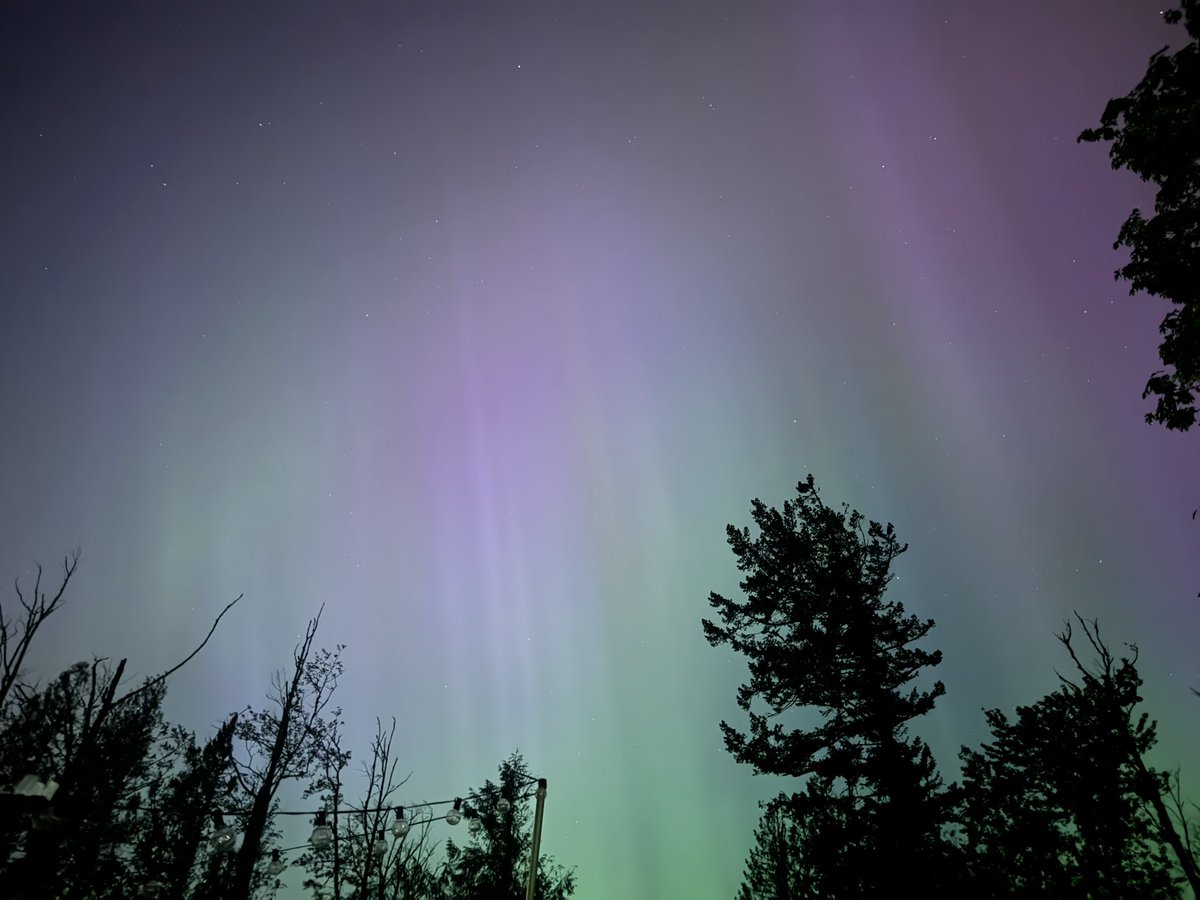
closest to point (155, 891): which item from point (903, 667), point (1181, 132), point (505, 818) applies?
point (903, 667)

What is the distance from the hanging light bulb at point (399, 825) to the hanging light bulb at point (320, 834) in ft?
4.90

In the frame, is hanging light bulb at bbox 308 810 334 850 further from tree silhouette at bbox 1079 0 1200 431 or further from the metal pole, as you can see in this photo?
tree silhouette at bbox 1079 0 1200 431

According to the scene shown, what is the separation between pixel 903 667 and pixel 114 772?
29.3m

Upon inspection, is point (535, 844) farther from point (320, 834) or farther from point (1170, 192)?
point (1170, 192)

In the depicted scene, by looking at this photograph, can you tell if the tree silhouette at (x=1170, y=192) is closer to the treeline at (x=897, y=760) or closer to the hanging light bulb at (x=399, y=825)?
the treeline at (x=897, y=760)

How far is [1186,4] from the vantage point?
9.67 m

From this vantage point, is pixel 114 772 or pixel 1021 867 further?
pixel 114 772

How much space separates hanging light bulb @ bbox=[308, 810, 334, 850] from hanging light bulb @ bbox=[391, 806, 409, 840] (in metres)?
1.49

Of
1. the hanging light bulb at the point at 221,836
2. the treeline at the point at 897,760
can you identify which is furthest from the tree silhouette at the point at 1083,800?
the hanging light bulb at the point at 221,836

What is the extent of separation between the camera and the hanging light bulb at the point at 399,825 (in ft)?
46.6

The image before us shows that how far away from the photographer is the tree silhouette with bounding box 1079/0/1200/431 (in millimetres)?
9562

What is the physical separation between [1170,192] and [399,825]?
847 inches

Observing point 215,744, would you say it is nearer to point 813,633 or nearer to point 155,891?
point 155,891

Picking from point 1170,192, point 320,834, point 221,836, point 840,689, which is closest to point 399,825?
point 320,834
